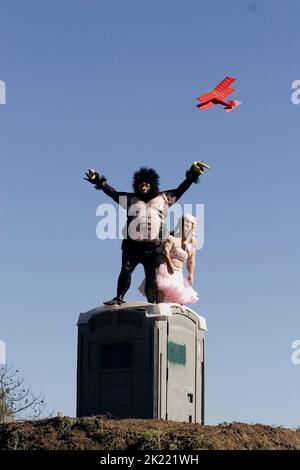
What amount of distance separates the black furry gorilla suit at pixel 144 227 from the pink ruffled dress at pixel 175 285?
0.62ft

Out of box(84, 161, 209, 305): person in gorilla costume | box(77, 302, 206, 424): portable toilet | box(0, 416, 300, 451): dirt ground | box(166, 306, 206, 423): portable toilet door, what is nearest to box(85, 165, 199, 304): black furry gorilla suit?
box(84, 161, 209, 305): person in gorilla costume

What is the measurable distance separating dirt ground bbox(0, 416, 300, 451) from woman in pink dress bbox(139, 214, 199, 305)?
3097 mm

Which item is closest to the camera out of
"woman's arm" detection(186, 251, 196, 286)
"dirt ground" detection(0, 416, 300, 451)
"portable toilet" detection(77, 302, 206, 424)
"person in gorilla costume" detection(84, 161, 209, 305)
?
"dirt ground" detection(0, 416, 300, 451)

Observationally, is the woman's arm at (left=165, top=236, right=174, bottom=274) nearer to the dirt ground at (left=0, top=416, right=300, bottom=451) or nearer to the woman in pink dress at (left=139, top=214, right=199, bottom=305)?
the woman in pink dress at (left=139, top=214, right=199, bottom=305)

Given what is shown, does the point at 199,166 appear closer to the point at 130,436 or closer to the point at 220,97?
the point at 220,97

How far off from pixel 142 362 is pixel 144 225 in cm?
288

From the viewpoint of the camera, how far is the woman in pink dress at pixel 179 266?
2297cm

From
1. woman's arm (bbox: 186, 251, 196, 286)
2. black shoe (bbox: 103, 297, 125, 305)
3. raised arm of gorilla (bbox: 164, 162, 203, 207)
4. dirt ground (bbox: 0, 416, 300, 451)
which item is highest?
raised arm of gorilla (bbox: 164, 162, 203, 207)

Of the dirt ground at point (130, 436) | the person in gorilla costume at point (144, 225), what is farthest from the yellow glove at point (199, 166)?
the dirt ground at point (130, 436)

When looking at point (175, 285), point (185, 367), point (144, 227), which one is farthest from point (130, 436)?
point (144, 227)

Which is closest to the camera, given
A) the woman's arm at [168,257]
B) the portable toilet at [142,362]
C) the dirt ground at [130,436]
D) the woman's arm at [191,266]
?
the dirt ground at [130,436]

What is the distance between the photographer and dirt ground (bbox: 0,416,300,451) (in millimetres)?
19219

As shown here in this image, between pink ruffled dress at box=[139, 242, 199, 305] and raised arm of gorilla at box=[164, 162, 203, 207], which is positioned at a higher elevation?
raised arm of gorilla at box=[164, 162, 203, 207]

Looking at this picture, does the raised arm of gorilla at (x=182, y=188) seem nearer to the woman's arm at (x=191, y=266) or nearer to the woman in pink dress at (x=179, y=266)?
the woman in pink dress at (x=179, y=266)
